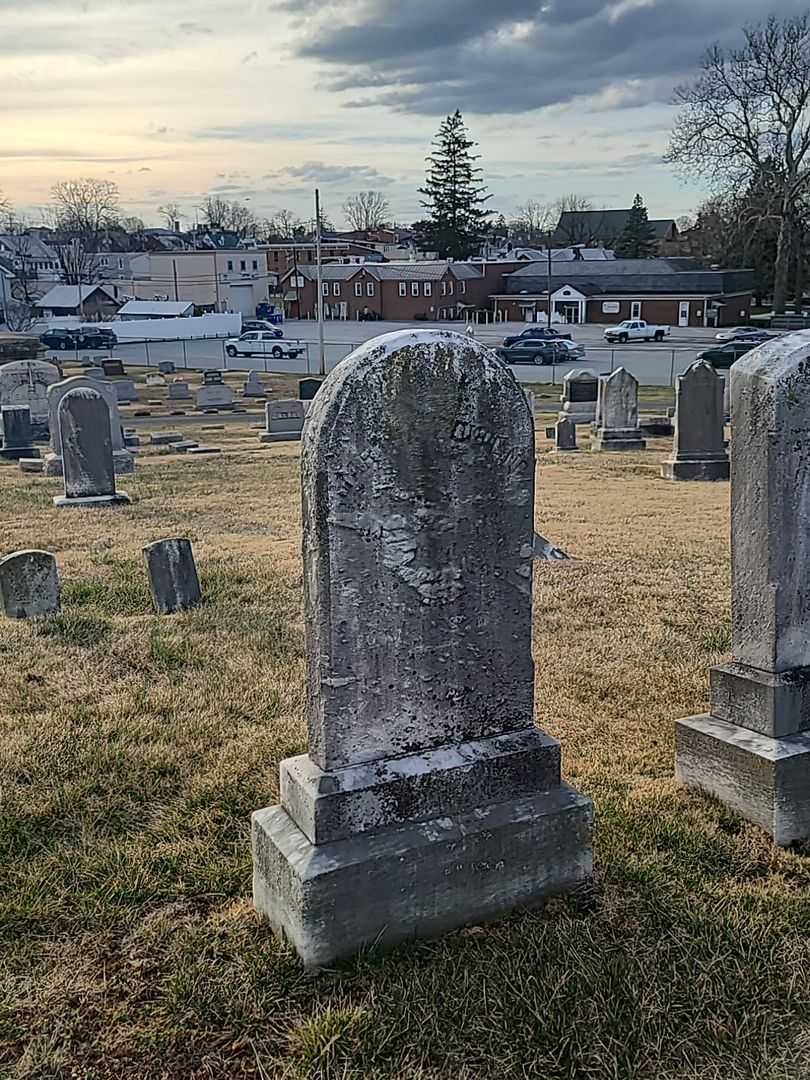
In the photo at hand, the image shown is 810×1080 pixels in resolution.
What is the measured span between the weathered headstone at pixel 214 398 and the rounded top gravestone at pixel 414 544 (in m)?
26.9

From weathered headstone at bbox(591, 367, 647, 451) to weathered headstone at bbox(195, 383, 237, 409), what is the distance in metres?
14.6

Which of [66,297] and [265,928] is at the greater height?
[66,297]

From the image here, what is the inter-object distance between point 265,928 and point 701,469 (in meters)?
12.0

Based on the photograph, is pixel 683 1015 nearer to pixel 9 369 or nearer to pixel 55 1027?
pixel 55 1027

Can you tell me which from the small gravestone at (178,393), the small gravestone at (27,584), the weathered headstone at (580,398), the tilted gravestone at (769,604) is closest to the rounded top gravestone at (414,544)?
the tilted gravestone at (769,604)

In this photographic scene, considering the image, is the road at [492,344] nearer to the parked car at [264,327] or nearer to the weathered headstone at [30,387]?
the parked car at [264,327]

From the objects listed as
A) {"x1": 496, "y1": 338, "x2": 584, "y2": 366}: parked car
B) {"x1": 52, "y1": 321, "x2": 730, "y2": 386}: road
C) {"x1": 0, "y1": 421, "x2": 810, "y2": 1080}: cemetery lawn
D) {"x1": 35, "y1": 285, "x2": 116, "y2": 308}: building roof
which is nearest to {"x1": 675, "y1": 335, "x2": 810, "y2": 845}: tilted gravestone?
{"x1": 0, "y1": 421, "x2": 810, "y2": 1080}: cemetery lawn

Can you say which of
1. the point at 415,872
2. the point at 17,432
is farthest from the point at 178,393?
the point at 415,872

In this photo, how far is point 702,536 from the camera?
9.82m

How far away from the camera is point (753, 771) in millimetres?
4047

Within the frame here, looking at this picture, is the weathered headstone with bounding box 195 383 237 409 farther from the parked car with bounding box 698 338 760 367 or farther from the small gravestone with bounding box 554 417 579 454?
the parked car with bounding box 698 338 760 367

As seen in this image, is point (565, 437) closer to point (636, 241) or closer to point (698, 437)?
point (698, 437)

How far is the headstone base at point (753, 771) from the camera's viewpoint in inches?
156

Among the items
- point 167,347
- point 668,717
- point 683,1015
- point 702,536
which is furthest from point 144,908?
point 167,347
